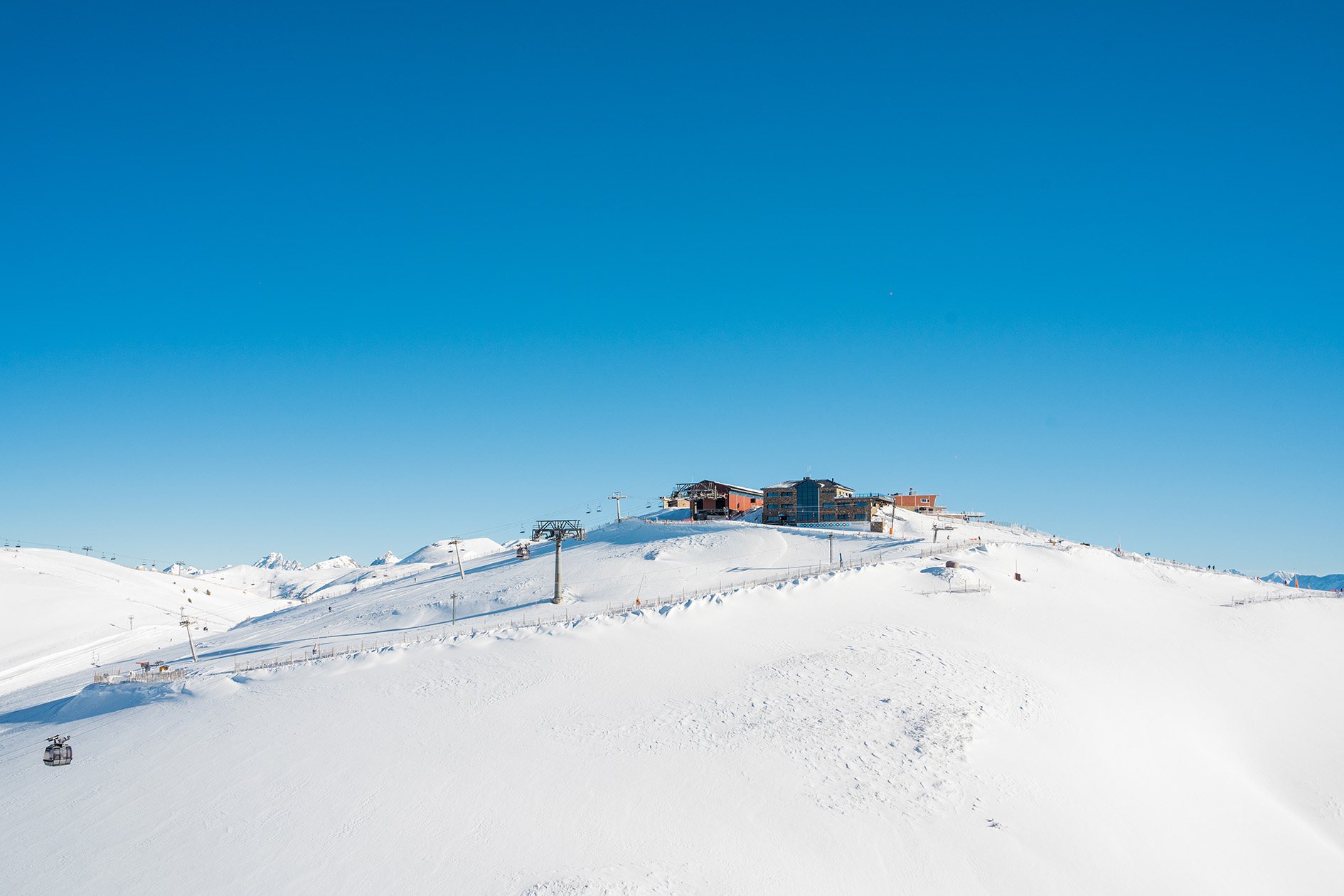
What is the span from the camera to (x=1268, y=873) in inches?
1030

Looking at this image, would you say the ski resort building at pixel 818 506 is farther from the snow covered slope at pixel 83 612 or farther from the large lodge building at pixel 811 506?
the snow covered slope at pixel 83 612

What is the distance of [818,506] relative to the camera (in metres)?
94.3

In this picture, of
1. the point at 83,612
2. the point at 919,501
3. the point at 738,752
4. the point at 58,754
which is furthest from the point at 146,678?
the point at 919,501

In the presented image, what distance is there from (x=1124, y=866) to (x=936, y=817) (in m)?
6.58

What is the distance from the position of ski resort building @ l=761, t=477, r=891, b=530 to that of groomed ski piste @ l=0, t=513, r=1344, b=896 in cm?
3918

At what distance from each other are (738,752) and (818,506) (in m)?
68.8

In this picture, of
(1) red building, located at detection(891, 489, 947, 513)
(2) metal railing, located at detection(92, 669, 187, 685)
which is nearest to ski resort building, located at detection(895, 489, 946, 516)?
(1) red building, located at detection(891, 489, 947, 513)

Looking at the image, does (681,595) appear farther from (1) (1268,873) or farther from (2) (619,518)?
(2) (619,518)

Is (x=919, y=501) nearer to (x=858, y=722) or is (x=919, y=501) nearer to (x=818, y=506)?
(x=818, y=506)

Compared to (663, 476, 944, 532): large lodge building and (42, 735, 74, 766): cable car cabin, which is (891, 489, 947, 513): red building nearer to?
(663, 476, 944, 532): large lodge building

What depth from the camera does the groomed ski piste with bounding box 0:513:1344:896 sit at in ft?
73.6

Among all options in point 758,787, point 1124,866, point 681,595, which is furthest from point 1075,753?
point 681,595

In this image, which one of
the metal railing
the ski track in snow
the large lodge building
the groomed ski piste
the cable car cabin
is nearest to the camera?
the groomed ski piste

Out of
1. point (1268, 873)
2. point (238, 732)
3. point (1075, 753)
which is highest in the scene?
point (238, 732)
